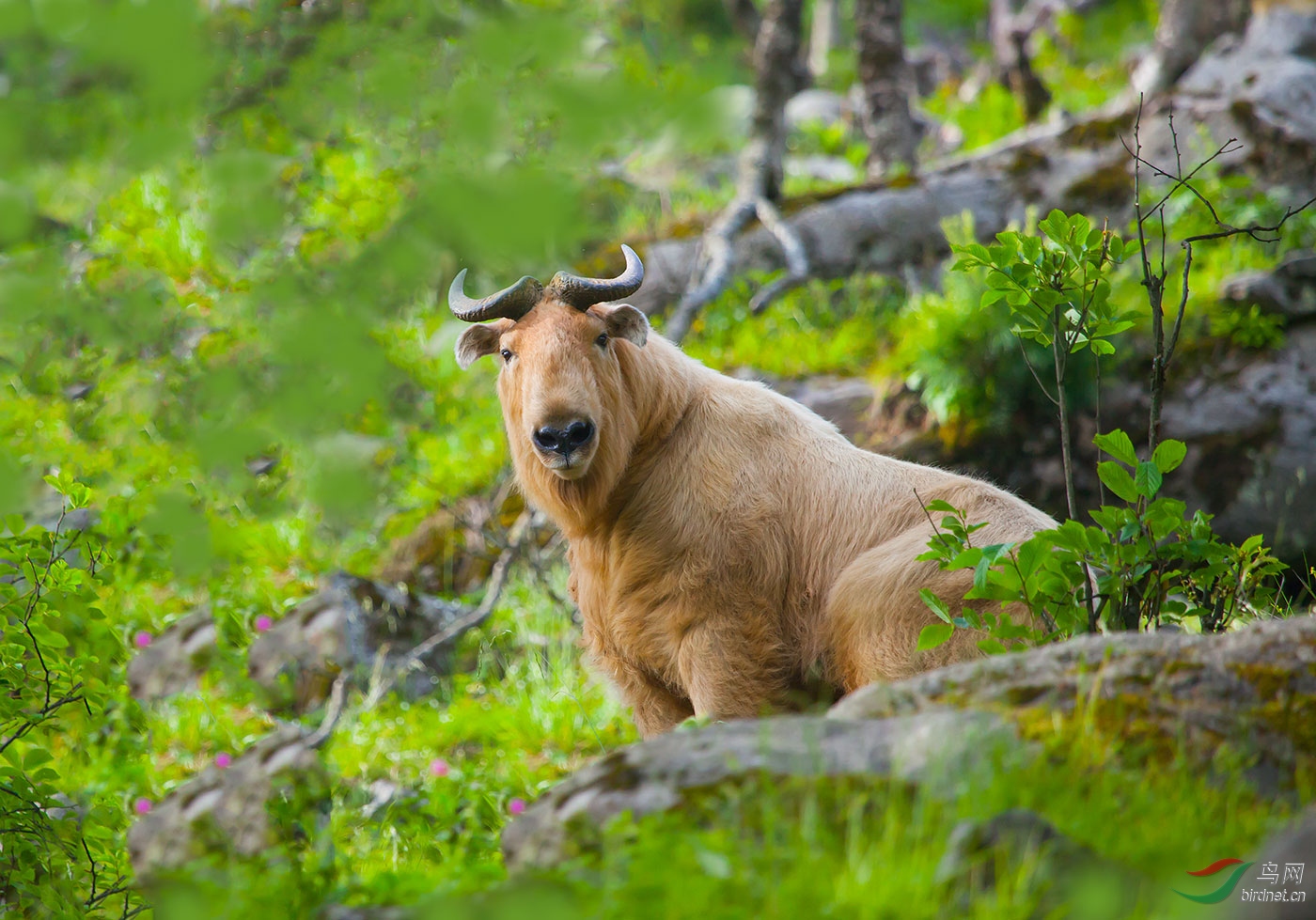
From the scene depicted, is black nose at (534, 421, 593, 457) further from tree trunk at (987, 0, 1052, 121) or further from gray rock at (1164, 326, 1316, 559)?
tree trunk at (987, 0, 1052, 121)

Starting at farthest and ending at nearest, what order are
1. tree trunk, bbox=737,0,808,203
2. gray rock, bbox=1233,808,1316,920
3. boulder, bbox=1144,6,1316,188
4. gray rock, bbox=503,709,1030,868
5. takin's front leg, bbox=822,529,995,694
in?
tree trunk, bbox=737,0,808,203 < boulder, bbox=1144,6,1316,188 < takin's front leg, bbox=822,529,995,694 < gray rock, bbox=503,709,1030,868 < gray rock, bbox=1233,808,1316,920

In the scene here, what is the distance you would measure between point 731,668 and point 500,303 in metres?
1.97

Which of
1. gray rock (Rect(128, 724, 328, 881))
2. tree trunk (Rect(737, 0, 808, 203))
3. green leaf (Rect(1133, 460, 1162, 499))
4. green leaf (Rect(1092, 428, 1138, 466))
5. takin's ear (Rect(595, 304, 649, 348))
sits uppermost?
tree trunk (Rect(737, 0, 808, 203))

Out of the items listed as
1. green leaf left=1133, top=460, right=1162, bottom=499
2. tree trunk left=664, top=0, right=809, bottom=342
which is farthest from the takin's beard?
tree trunk left=664, top=0, right=809, bottom=342

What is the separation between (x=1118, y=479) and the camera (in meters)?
3.41

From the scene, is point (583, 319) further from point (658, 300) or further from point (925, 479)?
point (658, 300)

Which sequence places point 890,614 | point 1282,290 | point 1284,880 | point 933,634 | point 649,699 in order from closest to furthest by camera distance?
point 1284,880
point 933,634
point 890,614
point 649,699
point 1282,290

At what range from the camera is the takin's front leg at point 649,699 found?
5055mm

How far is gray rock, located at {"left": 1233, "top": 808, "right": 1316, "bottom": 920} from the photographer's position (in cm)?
189

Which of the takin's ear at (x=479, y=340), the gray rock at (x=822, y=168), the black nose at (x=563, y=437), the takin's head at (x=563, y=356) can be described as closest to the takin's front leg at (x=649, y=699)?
the takin's head at (x=563, y=356)

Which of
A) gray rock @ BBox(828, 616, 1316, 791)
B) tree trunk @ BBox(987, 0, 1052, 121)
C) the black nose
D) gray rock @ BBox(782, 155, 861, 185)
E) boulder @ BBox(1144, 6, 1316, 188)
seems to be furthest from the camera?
gray rock @ BBox(782, 155, 861, 185)

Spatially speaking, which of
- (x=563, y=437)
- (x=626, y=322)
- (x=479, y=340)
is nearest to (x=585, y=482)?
(x=563, y=437)

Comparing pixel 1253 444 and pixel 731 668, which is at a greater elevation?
pixel 1253 444

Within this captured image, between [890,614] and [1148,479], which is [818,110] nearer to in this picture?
[890,614]
